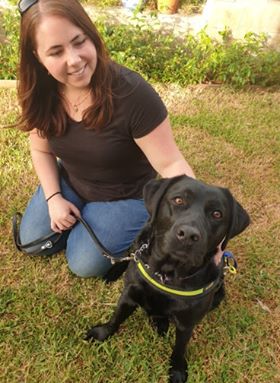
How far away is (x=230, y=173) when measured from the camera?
361cm

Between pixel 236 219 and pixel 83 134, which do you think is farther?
pixel 83 134

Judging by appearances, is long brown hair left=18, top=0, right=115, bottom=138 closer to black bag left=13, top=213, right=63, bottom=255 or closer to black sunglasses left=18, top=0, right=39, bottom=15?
black sunglasses left=18, top=0, right=39, bottom=15

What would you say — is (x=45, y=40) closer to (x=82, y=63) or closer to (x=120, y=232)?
(x=82, y=63)

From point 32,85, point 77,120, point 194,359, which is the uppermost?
point 32,85

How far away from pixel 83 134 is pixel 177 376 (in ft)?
4.45

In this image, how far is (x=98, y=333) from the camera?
2254 millimetres

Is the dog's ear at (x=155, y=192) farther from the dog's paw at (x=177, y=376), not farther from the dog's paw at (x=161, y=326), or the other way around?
the dog's paw at (x=177, y=376)

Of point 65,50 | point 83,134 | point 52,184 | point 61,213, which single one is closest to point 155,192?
point 83,134

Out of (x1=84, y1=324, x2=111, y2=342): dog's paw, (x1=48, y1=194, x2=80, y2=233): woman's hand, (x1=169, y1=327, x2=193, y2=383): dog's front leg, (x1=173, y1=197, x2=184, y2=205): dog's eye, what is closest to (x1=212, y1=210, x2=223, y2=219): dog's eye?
(x1=173, y1=197, x2=184, y2=205): dog's eye

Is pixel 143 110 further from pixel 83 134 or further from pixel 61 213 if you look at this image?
pixel 61 213

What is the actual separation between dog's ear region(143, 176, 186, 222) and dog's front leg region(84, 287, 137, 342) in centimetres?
57

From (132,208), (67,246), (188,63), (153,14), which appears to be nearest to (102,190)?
(132,208)

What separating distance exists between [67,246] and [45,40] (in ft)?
4.22

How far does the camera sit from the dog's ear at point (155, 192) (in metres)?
1.78
